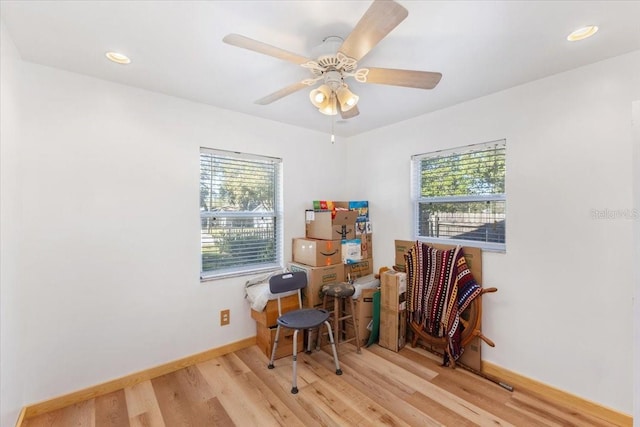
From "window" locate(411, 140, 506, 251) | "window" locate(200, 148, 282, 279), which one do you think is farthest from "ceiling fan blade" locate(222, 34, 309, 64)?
"window" locate(411, 140, 506, 251)

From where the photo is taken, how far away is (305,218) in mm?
3395

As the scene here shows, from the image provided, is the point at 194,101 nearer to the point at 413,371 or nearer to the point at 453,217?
the point at 453,217

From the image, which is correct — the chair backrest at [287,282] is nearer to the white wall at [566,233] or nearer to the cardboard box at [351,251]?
the cardboard box at [351,251]

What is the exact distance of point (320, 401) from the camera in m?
2.07

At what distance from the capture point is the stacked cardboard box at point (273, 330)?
2.69m

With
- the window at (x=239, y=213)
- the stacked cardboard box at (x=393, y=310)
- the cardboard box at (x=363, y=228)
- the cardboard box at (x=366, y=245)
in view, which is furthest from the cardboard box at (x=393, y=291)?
the window at (x=239, y=213)

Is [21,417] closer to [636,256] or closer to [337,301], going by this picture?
[337,301]

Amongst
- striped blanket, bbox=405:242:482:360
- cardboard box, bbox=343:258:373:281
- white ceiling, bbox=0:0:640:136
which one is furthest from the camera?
cardboard box, bbox=343:258:373:281

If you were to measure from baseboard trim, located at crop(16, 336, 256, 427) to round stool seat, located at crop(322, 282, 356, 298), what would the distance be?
0.97 metres

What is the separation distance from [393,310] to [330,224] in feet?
3.53

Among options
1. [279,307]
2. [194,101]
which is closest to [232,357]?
[279,307]

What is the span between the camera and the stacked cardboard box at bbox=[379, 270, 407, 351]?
2791mm

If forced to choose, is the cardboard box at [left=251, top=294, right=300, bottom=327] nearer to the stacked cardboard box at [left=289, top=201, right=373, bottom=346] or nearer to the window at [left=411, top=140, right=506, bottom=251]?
the stacked cardboard box at [left=289, top=201, right=373, bottom=346]

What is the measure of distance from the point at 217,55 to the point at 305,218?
1966mm
